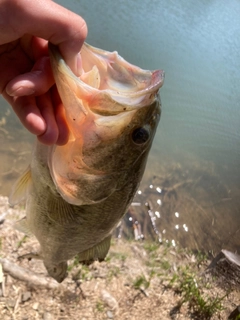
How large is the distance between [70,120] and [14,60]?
42 cm

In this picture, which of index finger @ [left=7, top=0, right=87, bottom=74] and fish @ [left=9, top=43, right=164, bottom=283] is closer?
index finger @ [left=7, top=0, right=87, bottom=74]

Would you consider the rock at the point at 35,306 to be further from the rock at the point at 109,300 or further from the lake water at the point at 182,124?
the lake water at the point at 182,124

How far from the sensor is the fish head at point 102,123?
4.70ft

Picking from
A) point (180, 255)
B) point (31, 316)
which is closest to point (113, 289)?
point (31, 316)

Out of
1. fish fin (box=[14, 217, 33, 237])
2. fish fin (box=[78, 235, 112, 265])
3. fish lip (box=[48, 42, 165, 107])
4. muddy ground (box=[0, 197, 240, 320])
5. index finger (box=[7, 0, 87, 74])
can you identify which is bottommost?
muddy ground (box=[0, 197, 240, 320])

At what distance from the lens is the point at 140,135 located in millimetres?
1557

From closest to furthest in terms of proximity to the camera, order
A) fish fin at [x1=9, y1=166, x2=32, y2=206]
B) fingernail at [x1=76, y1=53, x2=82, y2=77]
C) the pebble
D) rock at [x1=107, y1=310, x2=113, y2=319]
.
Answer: fingernail at [x1=76, y1=53, x2=82, y2=77] < fish fin at [x1=9, y1=166, x2=32, y2=206] < the pebble < rock at [x1=107, y1=310, x2=113, y2=319]

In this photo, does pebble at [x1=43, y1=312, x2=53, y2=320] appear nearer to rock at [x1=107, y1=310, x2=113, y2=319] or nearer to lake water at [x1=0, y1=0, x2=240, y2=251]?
rock at [x1=107, y1=310, x2=113, y2=319]

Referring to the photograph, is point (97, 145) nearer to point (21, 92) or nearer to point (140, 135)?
point (140, 135)

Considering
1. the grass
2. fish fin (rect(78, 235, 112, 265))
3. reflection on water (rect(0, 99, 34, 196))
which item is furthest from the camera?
reflection on water (rect(0, 99, 34, 196))

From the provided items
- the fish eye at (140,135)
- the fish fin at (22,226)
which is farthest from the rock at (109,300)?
the fish eye at (140,135)

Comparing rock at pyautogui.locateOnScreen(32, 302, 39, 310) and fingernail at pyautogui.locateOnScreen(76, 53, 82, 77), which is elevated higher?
fingernail at pyautogui.locateOnScreen(76, 53, 82, 77)

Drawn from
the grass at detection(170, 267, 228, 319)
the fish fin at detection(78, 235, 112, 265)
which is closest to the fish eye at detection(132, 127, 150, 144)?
the fish fin at detection(78, 235, 112, 265)

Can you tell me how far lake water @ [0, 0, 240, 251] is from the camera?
5934 millimetres
